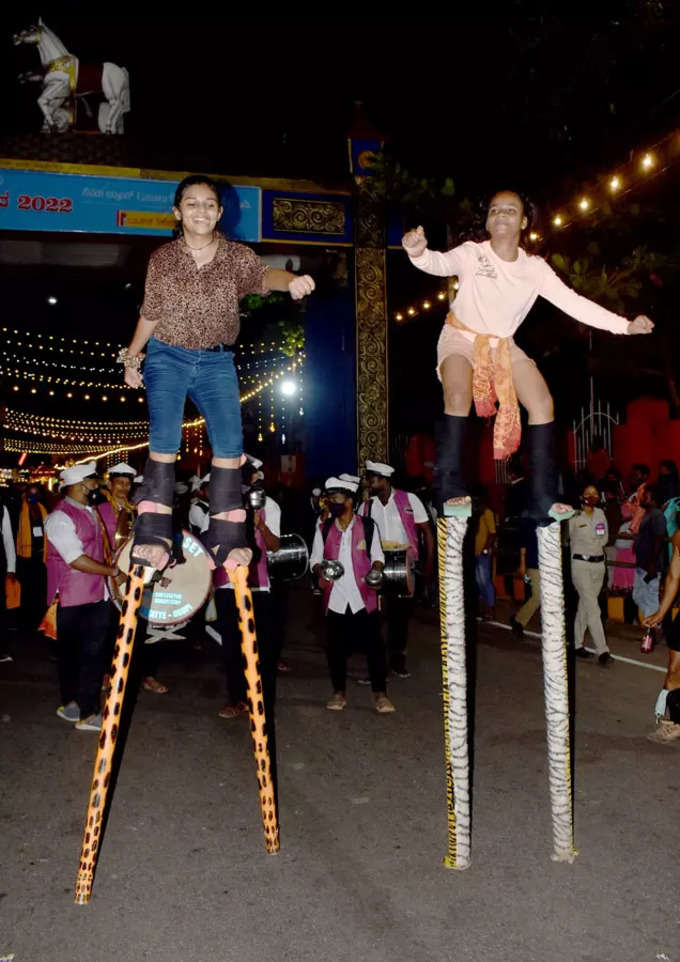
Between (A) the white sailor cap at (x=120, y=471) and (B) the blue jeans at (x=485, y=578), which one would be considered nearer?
(A) the white sailor cap at (x=120, y=471)

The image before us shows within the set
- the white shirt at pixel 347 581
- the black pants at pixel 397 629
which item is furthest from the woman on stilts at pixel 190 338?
the black pants at pixel 397 629

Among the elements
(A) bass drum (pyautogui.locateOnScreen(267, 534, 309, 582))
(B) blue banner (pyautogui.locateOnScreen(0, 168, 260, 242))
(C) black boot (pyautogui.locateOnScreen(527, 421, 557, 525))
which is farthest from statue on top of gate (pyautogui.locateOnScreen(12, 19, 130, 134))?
(C) black boot (pyautogui.locateOnScreen(527, 421, 557, 525))

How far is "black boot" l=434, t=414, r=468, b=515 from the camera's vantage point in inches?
146

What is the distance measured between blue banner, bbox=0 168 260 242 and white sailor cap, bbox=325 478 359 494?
6330 mm

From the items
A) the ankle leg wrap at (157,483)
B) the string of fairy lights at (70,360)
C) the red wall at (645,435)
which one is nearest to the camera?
the ankle leg wrap at (157,483)

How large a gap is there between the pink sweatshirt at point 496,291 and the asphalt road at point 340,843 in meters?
2.42

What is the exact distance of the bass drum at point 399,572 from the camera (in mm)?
7613

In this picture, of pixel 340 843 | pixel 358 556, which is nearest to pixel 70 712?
pixel 358 556

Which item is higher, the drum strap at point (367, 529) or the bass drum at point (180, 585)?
the drum strap at point (367, 529)

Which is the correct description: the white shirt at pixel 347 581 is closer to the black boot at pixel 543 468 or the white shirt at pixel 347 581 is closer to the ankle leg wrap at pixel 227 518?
the ankle leg wrap at pixel 227 518

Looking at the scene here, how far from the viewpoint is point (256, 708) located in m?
3.76

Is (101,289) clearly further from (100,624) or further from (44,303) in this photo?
(100,624)

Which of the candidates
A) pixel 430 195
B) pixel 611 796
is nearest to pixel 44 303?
pixel 430 195

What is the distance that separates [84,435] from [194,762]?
1228 inches
